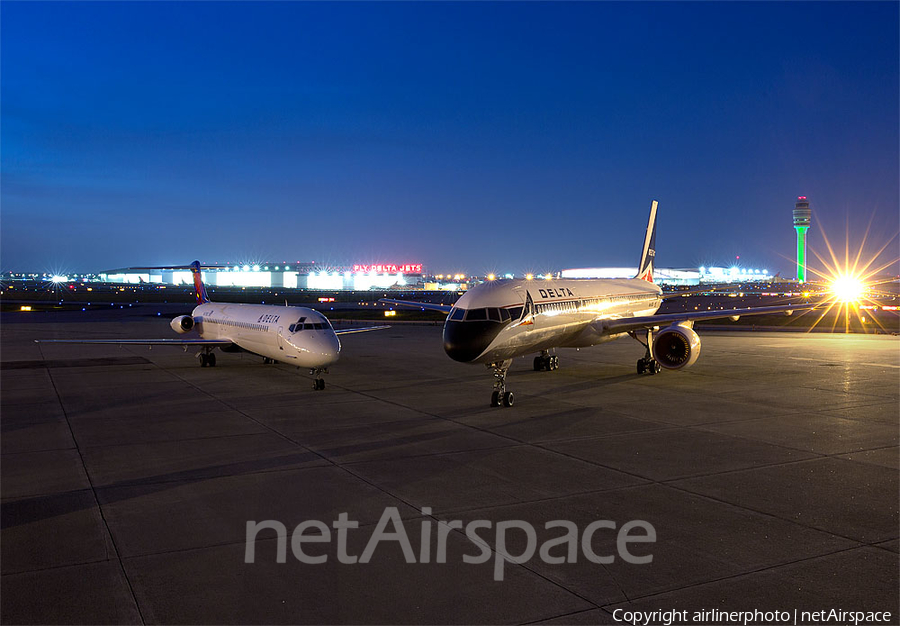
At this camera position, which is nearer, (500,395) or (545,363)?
(500,395)

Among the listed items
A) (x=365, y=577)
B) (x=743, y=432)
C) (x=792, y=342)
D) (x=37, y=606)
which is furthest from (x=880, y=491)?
(x=792, y=342)

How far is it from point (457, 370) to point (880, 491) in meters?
17.8

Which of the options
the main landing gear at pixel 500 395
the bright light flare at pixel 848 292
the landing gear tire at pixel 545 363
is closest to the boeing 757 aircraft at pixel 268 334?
the main landing gear at pixel 500 395

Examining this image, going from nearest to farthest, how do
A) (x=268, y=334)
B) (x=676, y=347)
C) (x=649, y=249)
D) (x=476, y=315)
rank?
(x=476, y=315)
(x=676, y=347)
(x=268, y=334)
(x=649, y=249)

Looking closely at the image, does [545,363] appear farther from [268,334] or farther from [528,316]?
[268,334]

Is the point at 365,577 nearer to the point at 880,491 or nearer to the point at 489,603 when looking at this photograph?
the point at 489,603

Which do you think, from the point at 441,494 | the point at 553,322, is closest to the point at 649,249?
the point at 553,322

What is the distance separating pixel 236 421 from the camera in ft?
57.8

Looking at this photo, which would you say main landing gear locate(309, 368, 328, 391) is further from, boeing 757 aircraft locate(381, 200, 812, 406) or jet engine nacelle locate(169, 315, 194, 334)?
jet engine nacelle locate(169, 315, 194, 334)

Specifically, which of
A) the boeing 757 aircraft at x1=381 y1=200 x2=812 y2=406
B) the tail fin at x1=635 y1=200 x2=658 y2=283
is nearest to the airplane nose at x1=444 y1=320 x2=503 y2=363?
the boeing 757 aircraft at x1=381 y1=200 x2=812 y2=406

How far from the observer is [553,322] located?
23453 millimetres

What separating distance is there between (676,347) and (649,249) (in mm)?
12437

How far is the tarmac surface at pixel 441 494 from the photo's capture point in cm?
762

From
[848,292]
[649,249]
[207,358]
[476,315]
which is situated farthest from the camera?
[848,292]
